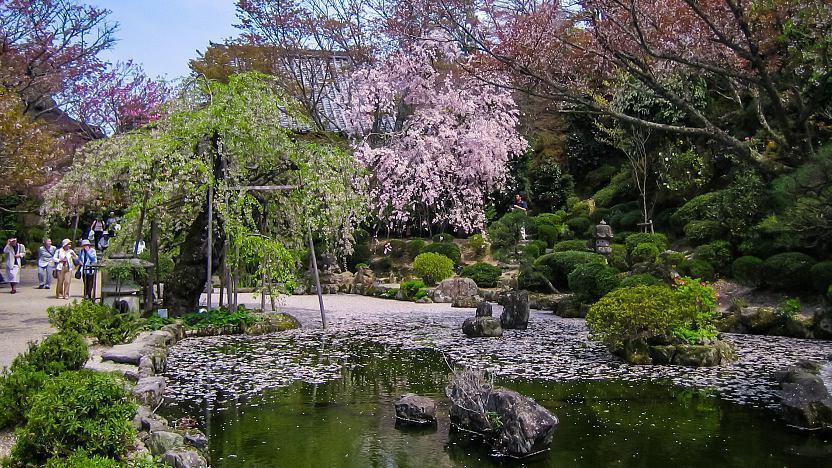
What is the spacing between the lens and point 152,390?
7.37 metres

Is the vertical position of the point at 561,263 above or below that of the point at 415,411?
above

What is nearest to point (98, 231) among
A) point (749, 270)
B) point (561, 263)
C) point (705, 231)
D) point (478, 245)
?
point (478, 245)

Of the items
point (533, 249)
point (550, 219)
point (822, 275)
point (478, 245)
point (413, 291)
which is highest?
point (550, 219)

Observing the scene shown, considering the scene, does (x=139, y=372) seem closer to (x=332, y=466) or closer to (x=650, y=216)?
(x=332, y=466)

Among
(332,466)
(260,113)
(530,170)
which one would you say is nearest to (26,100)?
(260,113)

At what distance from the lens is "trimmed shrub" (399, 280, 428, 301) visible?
60.2 feet

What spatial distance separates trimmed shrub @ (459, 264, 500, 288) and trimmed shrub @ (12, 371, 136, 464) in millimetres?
14255

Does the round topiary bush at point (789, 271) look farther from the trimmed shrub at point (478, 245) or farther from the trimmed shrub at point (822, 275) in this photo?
the trimmed shrub at point (478, 245)

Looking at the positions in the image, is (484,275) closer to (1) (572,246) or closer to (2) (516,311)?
(1) (572,246)

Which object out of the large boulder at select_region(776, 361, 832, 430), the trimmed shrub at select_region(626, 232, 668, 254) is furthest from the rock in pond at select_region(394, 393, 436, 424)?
the trimmed shrub at select_region(626, 232, 668, 254)

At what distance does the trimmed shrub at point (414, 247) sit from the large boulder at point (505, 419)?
1531cm

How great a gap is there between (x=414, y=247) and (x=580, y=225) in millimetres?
5518

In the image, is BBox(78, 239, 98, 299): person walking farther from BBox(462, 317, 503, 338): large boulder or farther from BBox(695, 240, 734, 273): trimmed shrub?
BBox(695, 240, 734, 273): trimmed shrub

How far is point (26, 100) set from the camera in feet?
75.6
